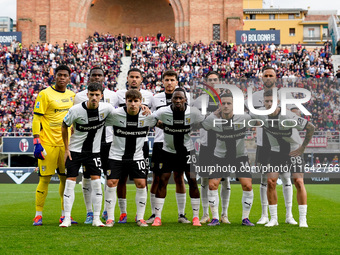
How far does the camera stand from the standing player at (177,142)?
29.7 ft

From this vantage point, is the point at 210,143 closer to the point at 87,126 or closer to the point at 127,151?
the point at 127,151

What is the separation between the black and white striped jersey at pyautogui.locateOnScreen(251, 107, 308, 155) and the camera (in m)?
9.04

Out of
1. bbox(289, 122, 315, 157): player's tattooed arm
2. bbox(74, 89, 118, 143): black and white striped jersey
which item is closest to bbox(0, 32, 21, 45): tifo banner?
bbox(74, 89, 118, 143): black and white striped jersey

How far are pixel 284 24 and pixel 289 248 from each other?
75.0 meters

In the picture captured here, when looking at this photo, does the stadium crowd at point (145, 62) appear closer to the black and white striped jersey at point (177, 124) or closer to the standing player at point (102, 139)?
the standing player at point (102, 139)

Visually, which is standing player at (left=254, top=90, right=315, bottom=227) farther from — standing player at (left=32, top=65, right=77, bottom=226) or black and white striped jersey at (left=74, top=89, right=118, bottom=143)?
standing player at (left=32, top=65, right=77, bottom=226)

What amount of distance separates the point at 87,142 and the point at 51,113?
0.96 metres

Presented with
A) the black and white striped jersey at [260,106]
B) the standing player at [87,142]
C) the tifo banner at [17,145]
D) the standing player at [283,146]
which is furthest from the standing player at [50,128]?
the tifo banner at [17,145]

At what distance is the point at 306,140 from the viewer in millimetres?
8945

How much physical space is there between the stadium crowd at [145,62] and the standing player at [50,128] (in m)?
25.1

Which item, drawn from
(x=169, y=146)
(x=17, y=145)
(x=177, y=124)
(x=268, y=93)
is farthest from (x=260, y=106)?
(x=17, y=145)

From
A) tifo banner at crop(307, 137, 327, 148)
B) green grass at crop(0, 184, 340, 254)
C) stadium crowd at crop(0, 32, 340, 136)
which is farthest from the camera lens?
stadium crowd at crop(0, 32, 340, 136)

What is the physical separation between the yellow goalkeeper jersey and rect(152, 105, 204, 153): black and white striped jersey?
5.62ft

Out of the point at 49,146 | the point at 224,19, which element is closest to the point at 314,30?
the point at 224,19
